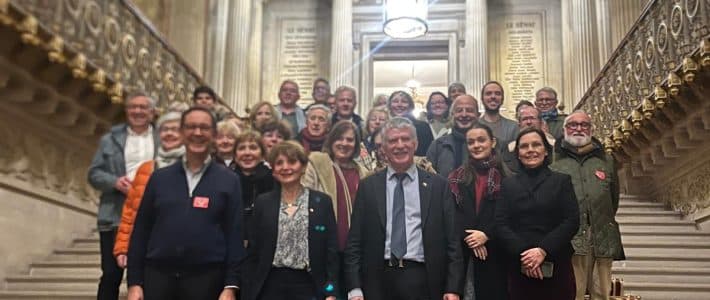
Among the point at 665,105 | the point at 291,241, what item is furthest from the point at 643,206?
the point at 291,241

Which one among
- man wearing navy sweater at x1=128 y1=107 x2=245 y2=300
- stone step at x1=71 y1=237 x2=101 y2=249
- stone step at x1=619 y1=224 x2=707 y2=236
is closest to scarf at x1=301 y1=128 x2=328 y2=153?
man wearing navy sweater at x1=128 y1=107 x2=245 y2=300

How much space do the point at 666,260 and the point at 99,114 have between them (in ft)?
20.6

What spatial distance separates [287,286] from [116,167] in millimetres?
1496

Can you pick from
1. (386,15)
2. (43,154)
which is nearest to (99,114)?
(43,154)

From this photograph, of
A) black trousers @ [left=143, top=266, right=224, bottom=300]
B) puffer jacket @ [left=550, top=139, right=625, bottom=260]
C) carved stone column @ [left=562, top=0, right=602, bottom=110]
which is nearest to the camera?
black trousers @ [left=143, top=266, right=224, bottom=300]

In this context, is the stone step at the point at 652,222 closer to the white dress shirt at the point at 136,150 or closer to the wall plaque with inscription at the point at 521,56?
the white dress shirt at the point at 136,150

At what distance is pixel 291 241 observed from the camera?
367cm

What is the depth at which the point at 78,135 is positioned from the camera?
331 inches

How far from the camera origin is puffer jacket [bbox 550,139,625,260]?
16.1 feet

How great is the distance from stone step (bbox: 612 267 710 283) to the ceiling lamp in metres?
6.16

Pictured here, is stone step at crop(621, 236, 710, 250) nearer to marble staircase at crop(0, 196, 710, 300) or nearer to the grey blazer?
marble staircase at crop(0, 196, 710, 300)

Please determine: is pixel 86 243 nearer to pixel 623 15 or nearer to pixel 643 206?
pixel 643 206

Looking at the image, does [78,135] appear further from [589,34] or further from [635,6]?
[589,34]

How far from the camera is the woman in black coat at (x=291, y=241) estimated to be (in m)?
3.62
